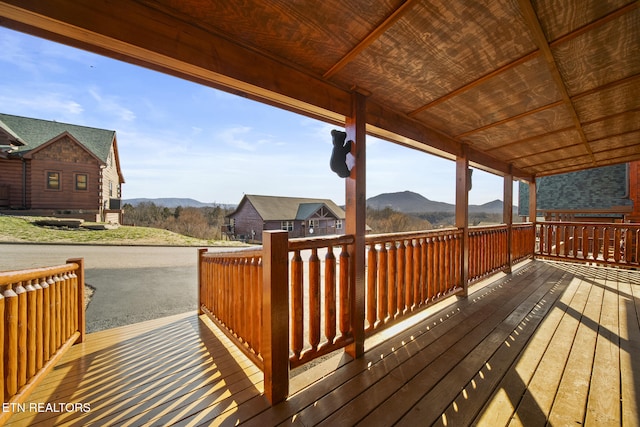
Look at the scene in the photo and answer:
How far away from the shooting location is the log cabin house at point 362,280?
1.41 metres

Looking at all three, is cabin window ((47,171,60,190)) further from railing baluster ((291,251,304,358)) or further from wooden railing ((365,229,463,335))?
wooden railing ((365,229,463,335))

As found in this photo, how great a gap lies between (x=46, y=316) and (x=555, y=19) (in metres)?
4.20

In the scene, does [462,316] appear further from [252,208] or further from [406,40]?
[252,208]

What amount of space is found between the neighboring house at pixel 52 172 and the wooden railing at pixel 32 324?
1472 cm

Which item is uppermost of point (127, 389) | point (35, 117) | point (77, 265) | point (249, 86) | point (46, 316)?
point (35, 117)

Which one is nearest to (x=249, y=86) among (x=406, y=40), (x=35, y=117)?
(x=406, y=40)

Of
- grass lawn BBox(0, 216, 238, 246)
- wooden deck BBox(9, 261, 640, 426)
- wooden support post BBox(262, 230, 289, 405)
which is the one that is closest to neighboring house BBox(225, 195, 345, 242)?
grass lawn BBox(0, 216, 238, 246)

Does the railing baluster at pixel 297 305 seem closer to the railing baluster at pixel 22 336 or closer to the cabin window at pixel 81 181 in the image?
the railing baluster at pixel 22 336

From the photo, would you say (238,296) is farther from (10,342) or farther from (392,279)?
(392,279)

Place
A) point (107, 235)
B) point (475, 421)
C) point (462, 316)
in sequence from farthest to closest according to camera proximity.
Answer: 1. point (107, 235)
2. point (462, 316)
3. point (475, 421)

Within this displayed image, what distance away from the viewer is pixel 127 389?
71.7 inches

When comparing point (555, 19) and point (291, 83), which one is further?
point (291, 83)

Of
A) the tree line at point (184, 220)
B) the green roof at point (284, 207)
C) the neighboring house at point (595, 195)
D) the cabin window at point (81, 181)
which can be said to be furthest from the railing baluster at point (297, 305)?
the green roof at point (284, 207)

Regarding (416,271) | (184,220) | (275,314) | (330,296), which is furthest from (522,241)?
(184,220)
